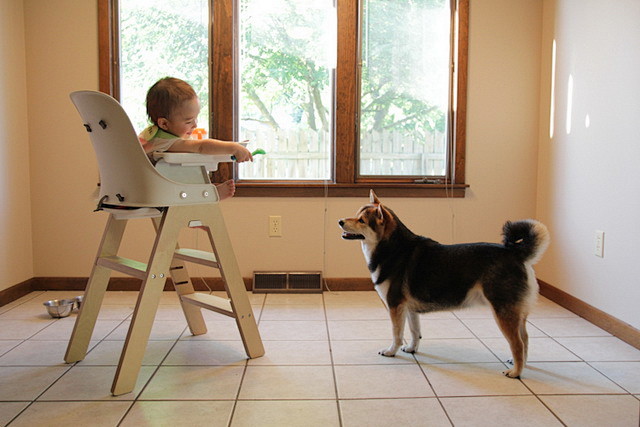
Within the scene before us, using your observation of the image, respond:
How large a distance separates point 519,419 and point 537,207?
6.60 feet

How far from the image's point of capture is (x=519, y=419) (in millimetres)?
1733

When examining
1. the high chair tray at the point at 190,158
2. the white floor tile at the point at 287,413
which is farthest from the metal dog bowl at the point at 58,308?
the white floor tile at the point at 287,413

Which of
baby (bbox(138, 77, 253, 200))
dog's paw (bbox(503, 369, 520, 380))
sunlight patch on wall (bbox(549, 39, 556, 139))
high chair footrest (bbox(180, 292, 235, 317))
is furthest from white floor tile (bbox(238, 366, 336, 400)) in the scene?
sunlight patch on wall (bbox(549, 39, 556, 139))

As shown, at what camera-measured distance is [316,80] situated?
3.48 meters

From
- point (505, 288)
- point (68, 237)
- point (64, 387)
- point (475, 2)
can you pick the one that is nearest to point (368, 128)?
point (475, 2)

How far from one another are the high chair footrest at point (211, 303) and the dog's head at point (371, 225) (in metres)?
0.55

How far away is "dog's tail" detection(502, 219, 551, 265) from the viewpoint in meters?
2.06

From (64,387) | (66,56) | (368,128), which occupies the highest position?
(66,56)

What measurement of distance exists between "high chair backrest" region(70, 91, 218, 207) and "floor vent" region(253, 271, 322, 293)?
5.01 ft

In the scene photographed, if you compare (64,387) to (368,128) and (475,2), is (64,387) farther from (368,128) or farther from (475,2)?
(475,2)

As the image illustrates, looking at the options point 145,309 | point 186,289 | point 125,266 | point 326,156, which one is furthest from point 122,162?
point 326,156

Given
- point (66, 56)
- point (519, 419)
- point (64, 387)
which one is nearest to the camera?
point (519, 419)

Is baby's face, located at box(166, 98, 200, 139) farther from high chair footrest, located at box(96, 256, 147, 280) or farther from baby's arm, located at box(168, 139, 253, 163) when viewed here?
high chair footrest, located at box(96, 256, 147, 280)

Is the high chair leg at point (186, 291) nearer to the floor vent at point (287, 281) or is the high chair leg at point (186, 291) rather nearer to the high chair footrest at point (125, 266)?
the high chair footrest at point (125, 266)
